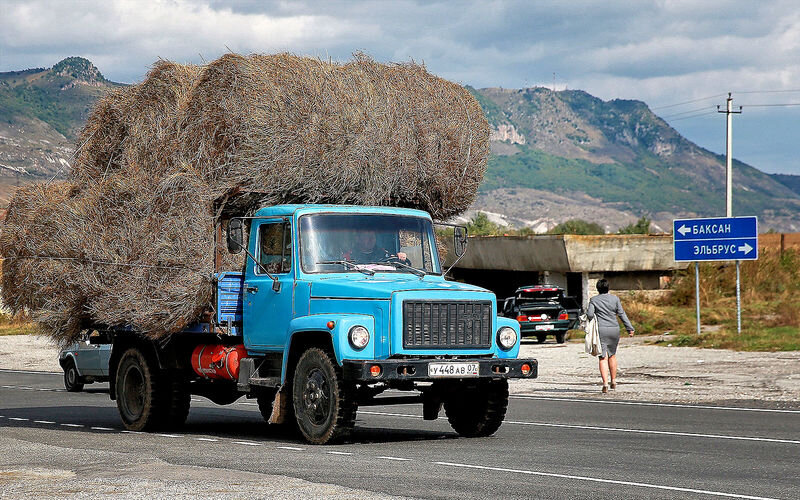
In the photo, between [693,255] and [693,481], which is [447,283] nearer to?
[693,481]

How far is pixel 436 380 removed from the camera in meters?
13.0

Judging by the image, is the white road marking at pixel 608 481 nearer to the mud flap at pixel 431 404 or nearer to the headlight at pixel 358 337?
the headlight at pixel 358 337

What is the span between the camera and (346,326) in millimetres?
12883

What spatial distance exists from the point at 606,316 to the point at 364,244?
8.08 m

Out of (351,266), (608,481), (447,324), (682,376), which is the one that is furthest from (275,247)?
(682,376)

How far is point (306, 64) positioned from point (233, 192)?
75.9 inches

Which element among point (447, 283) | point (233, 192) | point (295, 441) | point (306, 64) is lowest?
point (295, 441)

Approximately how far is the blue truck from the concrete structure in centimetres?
3295

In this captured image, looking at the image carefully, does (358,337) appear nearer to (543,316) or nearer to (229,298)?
(229,298)

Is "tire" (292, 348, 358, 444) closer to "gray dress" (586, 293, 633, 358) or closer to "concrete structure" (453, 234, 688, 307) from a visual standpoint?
"gray dress" (586, 293, 633, 358)

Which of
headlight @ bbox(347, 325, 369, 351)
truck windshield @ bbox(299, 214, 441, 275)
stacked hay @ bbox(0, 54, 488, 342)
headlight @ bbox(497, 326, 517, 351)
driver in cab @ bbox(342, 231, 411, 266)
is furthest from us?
stacked hay @ bbox(0, 54, 488, 342)

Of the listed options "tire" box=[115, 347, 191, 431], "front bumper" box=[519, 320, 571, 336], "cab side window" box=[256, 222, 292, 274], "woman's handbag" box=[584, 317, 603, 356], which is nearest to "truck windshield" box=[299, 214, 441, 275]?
"cab side window" box=[256, 222, 292, 274]

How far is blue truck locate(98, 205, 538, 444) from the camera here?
13.0m

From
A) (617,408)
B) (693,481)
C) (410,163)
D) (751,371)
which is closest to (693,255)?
(751,371)
